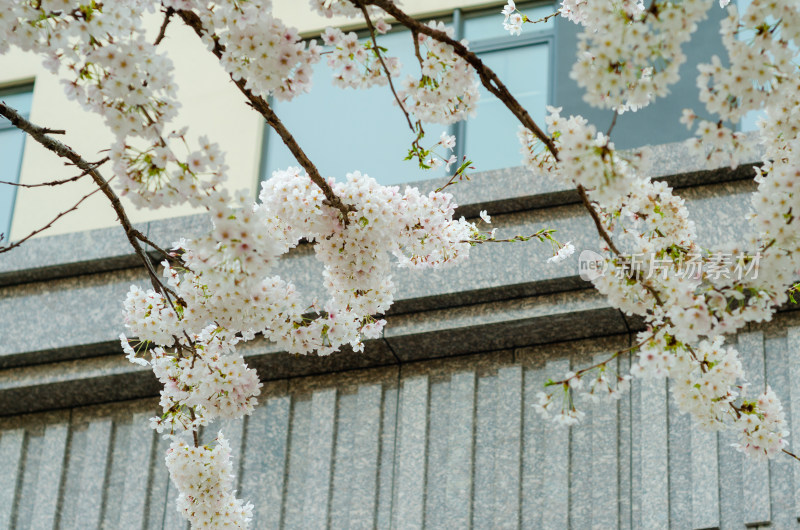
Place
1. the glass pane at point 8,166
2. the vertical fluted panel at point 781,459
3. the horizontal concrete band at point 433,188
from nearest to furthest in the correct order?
the vertical fluted panel at point 781,459 → the horizontal concrete band at point 433,188 → the glass pane at point 8,166

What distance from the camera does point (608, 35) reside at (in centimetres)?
336

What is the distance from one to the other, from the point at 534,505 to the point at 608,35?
404cm

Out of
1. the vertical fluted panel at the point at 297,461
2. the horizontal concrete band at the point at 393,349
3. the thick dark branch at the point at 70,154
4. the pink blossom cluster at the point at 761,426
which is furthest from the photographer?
the vertical fluted panel at the point at 297,461

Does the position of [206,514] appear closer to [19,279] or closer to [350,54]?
[350,54]

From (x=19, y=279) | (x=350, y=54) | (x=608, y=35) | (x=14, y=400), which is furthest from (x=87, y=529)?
(x=608, y=35)

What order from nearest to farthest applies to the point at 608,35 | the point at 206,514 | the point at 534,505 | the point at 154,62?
the point at 608,35 → the point at 154,62 → the point at 206,514 → the point at 534,505

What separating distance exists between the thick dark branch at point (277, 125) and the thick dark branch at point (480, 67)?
0.49 metres

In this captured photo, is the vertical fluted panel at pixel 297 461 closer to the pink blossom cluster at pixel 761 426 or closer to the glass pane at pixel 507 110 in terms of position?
the glass pane at pixel 507 110

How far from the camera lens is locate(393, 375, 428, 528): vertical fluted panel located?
280 inches

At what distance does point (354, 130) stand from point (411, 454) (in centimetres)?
234

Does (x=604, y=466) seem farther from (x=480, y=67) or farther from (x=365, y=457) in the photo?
(x=480, y=67)

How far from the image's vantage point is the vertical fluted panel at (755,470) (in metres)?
6.32

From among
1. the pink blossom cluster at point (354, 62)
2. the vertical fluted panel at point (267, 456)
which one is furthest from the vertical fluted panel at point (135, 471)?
the pink blossom cluster at point (354, 62)

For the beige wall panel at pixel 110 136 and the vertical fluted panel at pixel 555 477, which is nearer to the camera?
the vertical fluted panel at pixel 555 477
